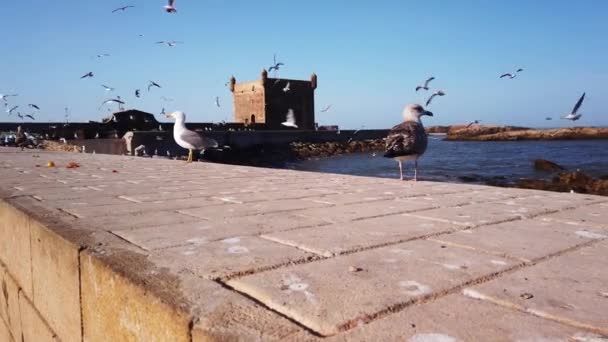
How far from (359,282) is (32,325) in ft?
7.31

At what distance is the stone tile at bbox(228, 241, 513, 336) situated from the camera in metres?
1.29

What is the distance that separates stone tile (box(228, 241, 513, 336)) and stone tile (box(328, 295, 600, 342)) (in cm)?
6

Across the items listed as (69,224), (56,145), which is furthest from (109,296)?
(56,145)

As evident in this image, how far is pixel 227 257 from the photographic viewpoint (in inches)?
72.9

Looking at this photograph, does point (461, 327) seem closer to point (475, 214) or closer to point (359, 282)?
point (359, 282)

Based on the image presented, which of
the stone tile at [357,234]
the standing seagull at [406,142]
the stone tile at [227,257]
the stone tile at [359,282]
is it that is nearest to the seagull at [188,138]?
the standing seagull at [406,142]

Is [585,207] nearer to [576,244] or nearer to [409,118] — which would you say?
[576,244]

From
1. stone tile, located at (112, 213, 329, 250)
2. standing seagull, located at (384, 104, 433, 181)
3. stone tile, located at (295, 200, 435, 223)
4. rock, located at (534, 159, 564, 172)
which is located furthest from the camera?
rock, located at (534, 159, 564, 172)

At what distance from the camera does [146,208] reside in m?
3.15

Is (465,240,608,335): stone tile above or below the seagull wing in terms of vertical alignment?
below

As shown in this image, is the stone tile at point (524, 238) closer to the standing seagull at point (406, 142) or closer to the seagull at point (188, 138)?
the standing seagull at point (406, 142)

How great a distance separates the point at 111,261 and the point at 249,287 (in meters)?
0.62

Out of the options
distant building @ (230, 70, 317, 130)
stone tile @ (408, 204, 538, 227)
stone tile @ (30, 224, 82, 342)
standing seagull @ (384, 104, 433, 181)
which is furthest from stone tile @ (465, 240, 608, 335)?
distant building @ (230, 70, 317, 130)

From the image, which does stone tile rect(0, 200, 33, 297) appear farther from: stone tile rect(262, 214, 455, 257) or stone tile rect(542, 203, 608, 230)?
stone tile rect(542, 203, 608, 230)
